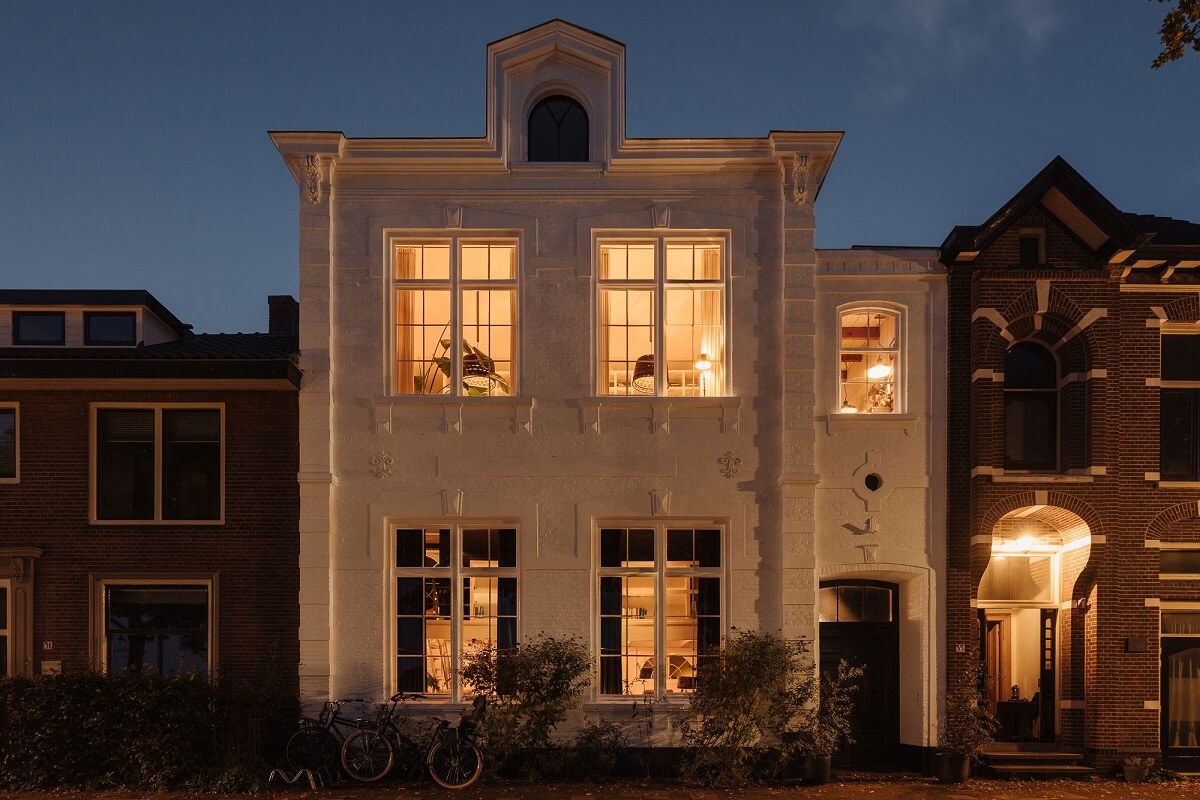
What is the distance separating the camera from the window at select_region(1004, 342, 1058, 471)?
13430mm

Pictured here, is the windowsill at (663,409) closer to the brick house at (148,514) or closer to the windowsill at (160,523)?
the brick house at (148,514)

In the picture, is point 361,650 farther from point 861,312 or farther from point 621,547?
point 861,312

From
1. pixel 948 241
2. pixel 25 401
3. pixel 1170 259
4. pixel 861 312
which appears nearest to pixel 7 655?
pixel 25 401

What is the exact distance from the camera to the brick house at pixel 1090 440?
12.9m

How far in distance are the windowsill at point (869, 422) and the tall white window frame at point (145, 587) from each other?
8.92 m

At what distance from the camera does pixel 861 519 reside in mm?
12992

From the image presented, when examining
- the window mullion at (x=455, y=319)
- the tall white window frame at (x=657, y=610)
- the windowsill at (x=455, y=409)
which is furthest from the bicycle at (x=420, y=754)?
the window mullion at (x=455, y=319)

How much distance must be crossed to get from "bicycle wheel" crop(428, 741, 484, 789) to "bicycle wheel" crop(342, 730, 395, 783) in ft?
2.04

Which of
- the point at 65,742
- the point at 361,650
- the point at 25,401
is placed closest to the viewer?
the point at 65,742

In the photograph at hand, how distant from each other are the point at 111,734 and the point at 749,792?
311 inches

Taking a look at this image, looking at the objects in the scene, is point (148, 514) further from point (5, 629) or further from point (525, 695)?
point (525, 695)

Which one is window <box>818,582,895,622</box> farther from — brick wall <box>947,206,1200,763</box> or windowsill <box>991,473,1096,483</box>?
windowsill <box>991,473,1096,483</box>

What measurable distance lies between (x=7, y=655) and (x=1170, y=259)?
17119 mm

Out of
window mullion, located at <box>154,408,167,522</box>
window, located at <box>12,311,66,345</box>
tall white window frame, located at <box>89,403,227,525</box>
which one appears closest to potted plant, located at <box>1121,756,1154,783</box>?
tall white window frame, located at <box>89,403,227,525</box>
